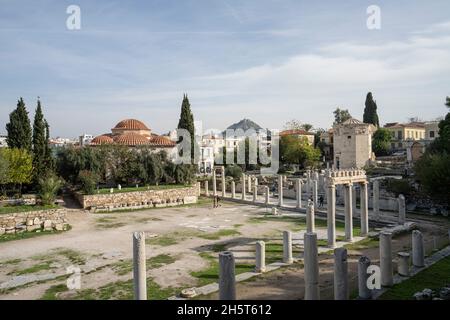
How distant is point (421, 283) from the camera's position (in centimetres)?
1077

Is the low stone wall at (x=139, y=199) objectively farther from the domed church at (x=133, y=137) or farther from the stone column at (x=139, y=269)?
the stone column at (x=139, y=269)

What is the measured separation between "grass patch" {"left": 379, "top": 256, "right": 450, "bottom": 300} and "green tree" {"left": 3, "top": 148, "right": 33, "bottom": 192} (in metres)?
24.6

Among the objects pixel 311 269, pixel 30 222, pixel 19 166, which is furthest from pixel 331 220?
pixel 19 166

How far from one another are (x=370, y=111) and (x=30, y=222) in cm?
5440

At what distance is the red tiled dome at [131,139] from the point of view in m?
39.9

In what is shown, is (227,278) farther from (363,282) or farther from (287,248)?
(287,248)

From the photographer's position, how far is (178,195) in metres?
30.8

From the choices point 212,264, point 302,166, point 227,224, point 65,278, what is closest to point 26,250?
point 65,278

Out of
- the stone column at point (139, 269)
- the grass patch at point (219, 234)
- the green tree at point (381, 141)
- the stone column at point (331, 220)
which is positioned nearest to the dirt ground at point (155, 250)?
the grass patch at point (219, 234)

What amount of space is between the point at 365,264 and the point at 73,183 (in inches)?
1010

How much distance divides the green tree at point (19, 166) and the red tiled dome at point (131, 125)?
18.2 m

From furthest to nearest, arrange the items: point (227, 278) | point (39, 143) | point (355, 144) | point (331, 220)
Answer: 1. point (355, 144)
2. point (39, 143)
3. point (331, 220)
4. point (227, 278)

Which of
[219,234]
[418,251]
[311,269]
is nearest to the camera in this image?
[311,269]
